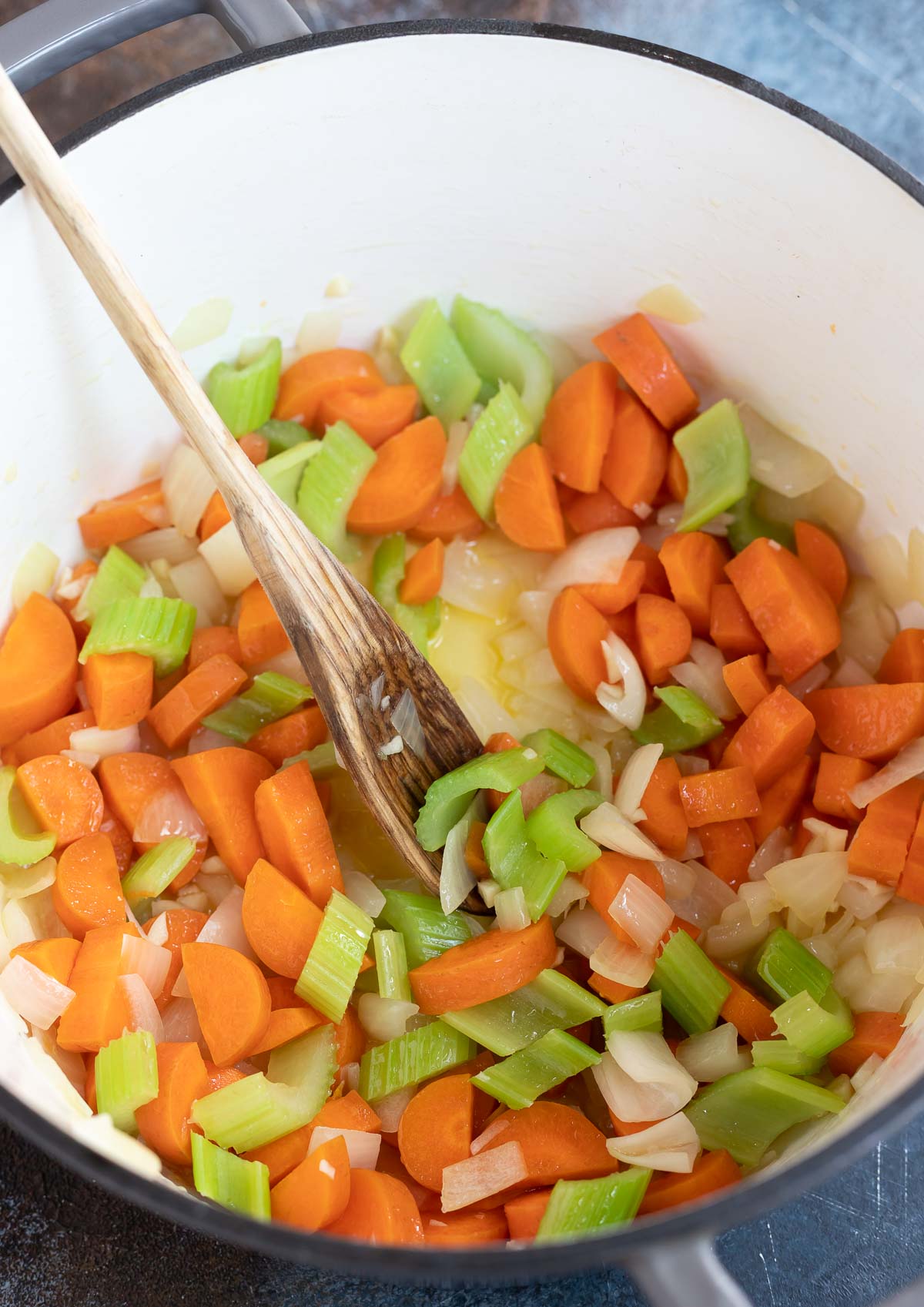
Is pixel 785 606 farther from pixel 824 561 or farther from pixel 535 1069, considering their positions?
pixel 535 1069

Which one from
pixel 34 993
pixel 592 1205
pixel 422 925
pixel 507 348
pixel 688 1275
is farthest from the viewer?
pixel 507 348

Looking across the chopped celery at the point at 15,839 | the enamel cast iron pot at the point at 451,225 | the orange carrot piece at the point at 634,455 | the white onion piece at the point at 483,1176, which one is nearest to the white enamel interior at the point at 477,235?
the enamel cast iron pot at the point at 451,225

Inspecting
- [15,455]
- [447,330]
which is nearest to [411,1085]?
[15,455]

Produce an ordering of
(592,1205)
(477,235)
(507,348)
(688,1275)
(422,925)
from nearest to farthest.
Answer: (688,1275) < (592,1205) < (422,925) < (477,235) < (507,348)

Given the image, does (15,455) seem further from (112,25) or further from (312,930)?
(312,930)

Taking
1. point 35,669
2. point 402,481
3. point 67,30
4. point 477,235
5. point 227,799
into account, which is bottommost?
point 227,799

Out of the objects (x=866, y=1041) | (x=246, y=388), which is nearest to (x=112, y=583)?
(x=246, y=388)
